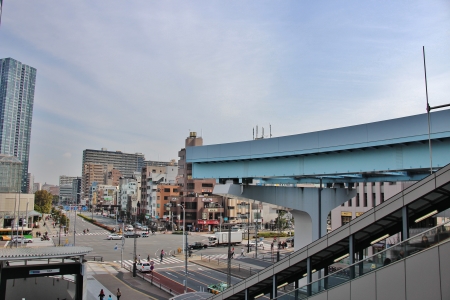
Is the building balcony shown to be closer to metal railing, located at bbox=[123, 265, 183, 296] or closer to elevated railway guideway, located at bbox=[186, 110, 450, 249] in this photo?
metal railing, located at bbox=[123, 265, 183, 296]

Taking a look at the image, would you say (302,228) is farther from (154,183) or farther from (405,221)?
(154,183)

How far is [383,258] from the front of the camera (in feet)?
33.4

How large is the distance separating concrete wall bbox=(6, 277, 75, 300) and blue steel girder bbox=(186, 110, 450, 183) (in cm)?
1201

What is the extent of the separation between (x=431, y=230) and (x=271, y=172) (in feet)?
50.7

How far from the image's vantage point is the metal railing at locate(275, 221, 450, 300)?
9.04 m

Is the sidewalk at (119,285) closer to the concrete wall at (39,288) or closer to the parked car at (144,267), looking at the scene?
the parked car at (144,267)

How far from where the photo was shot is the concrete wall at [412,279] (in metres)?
8.84

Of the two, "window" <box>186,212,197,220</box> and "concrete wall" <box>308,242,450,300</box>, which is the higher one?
"concrete wall" <box>308,242,450,300</box>

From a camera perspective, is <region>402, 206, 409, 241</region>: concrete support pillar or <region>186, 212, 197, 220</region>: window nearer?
<region>402, 206, 409, 241</region>: concrete support pillar

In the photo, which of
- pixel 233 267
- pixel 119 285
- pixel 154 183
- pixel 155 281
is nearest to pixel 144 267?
pixel 155 281

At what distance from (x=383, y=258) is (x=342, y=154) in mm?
11356

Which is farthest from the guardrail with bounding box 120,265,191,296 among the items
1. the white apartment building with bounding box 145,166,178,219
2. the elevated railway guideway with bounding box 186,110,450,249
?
the white apartment building with bounding box 145,166,178,219

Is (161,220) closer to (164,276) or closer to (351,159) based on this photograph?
(164,276)

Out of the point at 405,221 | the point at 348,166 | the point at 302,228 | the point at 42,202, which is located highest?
the point at 348,166
